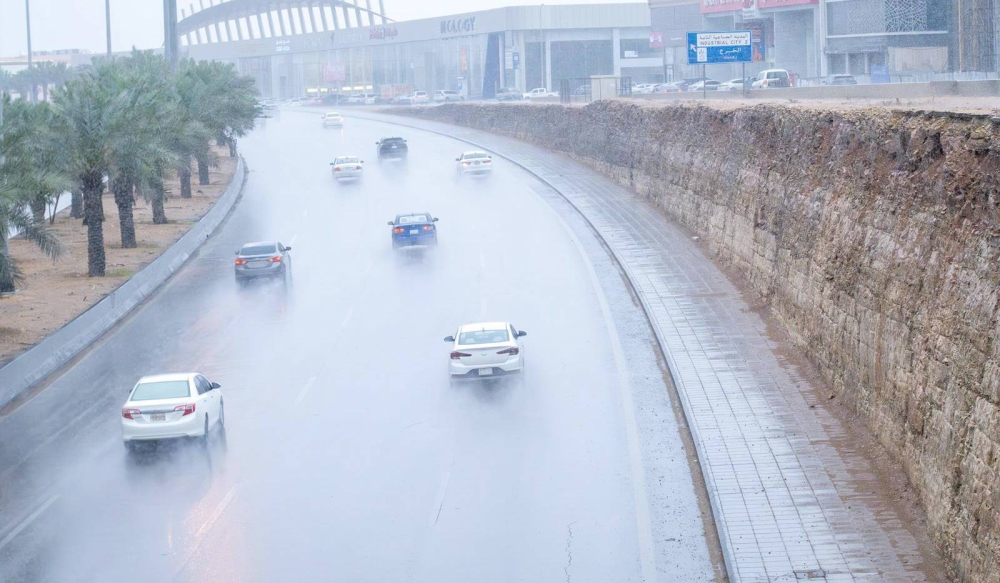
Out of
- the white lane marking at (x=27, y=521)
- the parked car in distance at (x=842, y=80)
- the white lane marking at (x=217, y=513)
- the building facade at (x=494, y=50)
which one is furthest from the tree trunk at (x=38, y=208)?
the building facade at (x=494, y=50)

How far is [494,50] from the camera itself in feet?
438

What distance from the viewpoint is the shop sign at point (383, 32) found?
506ft

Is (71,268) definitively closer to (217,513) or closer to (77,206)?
(77,206)

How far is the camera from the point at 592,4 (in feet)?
425

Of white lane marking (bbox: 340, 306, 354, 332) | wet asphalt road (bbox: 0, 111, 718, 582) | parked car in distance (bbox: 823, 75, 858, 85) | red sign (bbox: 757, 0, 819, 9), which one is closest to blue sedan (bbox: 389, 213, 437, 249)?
wet asphalt road (bbox: 0, 111, 718, 582)

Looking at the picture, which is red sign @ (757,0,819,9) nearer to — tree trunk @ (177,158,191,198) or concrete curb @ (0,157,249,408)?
tree trunk @ (177,158,191,198)

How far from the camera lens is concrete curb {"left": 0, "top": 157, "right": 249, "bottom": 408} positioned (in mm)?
25531

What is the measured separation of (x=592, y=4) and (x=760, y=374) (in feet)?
371

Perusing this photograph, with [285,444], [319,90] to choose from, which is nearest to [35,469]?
[285,444]

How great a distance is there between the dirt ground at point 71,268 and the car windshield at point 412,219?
9.36 m

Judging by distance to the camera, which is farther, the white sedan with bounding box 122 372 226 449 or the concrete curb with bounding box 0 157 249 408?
the concrete curb with bounding box 0 157 249 408

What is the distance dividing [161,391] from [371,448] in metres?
4.12

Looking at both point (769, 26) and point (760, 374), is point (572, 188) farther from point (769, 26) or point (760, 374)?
point (769, 26)

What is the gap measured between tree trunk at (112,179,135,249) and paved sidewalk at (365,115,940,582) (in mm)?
19772
